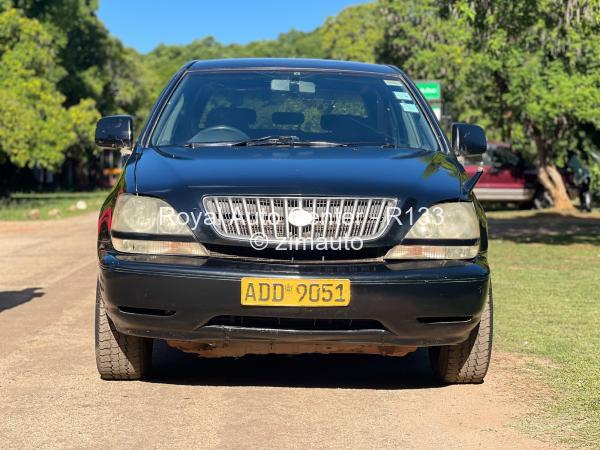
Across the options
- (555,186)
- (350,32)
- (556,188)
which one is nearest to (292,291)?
(556,188)

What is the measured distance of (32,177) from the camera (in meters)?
65.1

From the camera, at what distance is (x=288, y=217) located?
5637mm

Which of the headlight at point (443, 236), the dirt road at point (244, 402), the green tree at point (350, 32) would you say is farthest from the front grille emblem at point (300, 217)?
the green tree at point (350, 32)

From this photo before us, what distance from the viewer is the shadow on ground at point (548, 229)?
20.4m

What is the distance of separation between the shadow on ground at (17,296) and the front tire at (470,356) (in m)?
4.73

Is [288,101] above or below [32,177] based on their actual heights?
above

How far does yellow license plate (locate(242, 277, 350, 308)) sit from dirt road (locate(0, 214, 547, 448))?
557 mm

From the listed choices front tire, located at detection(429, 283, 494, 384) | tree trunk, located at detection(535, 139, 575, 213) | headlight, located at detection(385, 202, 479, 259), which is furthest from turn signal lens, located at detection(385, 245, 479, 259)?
tree trunk, located at detection(535, 139, 575, 213)

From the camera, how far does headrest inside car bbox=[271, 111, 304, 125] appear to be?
22.6 feet

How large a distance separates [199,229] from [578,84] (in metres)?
15.1

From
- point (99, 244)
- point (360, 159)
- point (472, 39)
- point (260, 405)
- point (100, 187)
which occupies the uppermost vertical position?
point (472, 39)

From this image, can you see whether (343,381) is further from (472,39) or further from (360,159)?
(472,39)

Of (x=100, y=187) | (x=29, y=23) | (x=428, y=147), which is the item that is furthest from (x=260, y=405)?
(x=100, y=187)

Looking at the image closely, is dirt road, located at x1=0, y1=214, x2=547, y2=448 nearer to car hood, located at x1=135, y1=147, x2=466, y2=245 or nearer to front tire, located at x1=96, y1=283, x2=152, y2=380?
front tire, located at x1=96, y1=283, x2=152, y2=380
